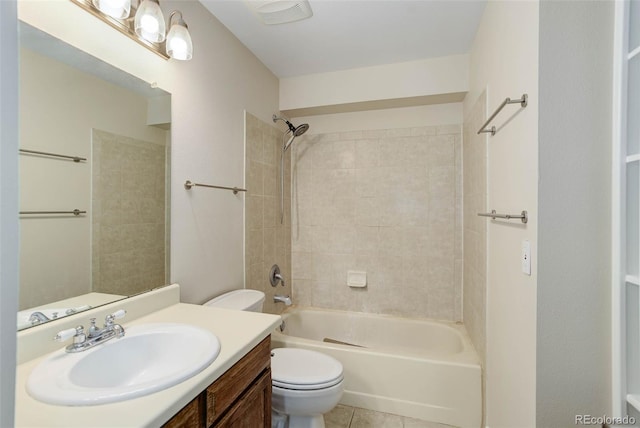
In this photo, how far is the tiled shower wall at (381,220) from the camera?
93.7 inches

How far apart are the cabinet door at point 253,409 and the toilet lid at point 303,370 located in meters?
0.25

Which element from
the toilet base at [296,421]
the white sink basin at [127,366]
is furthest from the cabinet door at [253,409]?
the toilet base at [296,421]

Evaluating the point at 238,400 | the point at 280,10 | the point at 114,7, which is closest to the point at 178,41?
the point at 114,7

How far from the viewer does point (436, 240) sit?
240 centimetres

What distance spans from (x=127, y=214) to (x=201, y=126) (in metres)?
0.66

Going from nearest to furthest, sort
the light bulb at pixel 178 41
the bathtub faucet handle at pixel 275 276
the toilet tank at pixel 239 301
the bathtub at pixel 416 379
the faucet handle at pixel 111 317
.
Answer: the faucet handle at pixel 111 317 → the light bulb at pixel 178 41 → the toilet tank at pixel 239 301 → the bathtub at pixel 416 379 → the bathtub faucet handle at pixel 275 276

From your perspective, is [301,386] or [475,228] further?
[475,228]

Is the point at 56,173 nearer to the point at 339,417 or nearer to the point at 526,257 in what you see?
the point at 526,257

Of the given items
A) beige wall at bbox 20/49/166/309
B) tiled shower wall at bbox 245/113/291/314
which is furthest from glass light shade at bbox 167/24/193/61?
tiled shower wall at bbox 245/113/291/314

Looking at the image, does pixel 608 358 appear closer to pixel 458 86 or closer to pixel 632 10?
pixel 632 10

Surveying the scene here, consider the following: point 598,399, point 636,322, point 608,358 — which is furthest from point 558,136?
point 598,399

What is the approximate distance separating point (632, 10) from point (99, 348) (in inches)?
76.7

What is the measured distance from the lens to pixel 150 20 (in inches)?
45.3

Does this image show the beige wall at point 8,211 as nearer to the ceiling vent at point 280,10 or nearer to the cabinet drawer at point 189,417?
the cabinet drawer at point 189,417
